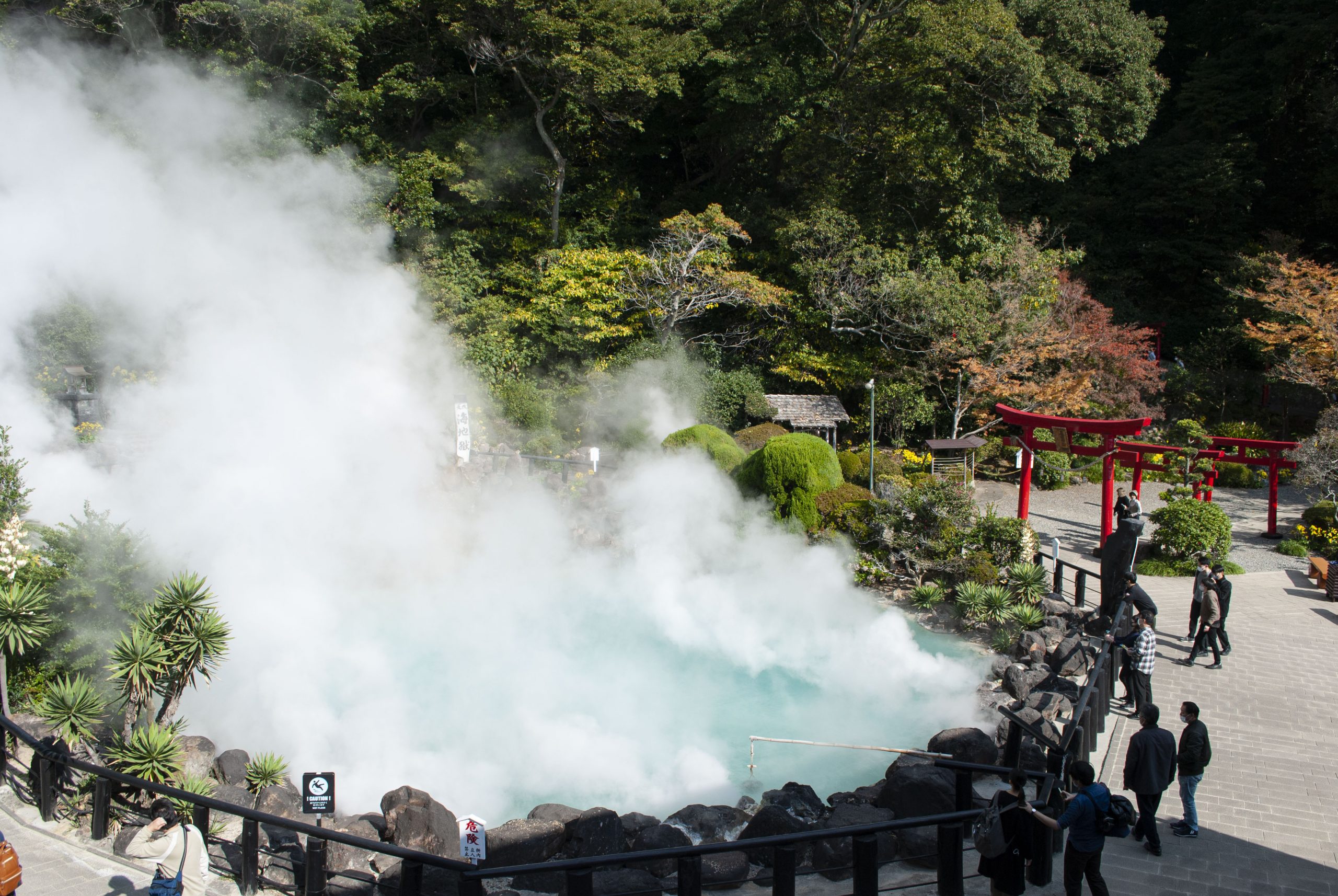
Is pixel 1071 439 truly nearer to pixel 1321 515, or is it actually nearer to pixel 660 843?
pixel 1321 515

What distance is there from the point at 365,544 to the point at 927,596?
7861mm

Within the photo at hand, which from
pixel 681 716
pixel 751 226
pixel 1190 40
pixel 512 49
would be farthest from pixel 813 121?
pixel 681 716

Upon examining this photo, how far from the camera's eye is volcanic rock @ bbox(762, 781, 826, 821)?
7.16 m

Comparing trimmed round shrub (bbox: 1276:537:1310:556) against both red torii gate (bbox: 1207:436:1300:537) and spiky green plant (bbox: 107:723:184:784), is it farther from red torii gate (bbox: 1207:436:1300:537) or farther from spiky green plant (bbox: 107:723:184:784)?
spiky green plant (bbox: 107:723:184:784)

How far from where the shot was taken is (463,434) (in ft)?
49.5

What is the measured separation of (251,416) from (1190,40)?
28483mm

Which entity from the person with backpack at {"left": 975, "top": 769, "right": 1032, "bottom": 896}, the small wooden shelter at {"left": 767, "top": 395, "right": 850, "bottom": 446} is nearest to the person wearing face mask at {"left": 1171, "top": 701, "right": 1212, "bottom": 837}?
the person with backpack at {"left": 975, "top": 769, "right": 1032, "bottom": 896}

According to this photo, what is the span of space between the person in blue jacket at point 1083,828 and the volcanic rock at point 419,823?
4.18 meters

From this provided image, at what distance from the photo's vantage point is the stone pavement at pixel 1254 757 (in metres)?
5.57

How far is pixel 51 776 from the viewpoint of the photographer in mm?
6504

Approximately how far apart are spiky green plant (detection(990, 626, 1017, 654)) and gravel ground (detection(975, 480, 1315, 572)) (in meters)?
3.75

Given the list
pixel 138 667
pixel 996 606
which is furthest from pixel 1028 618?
pixel 138 667

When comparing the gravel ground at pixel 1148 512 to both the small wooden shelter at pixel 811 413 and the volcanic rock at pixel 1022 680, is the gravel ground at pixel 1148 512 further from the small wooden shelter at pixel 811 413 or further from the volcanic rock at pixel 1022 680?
the volcanic rock at pixel 1022 680

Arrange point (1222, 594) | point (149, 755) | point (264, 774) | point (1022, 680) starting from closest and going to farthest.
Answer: point (149, 755) < point (264, 774) < point (1222, 594) < point (1022, 680)
